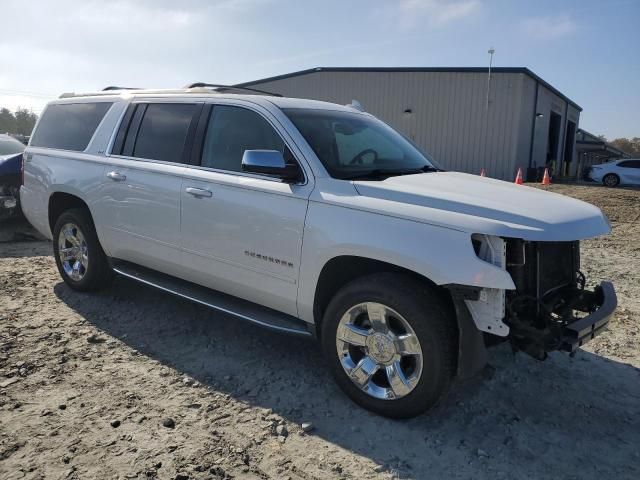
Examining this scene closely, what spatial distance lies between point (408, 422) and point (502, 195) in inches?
58.5

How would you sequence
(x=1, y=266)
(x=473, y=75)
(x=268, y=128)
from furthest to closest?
1. (x=473, y=75)
2. (x=1, y=266)
3. (x=268, y=128)

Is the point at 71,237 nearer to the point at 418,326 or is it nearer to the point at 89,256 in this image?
the point at 89,256

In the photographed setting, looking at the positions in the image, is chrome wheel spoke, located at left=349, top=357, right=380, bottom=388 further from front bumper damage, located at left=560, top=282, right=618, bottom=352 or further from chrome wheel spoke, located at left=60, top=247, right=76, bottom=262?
chrome wheel spoke, located at left=60, top=247, right=76, bottom=262

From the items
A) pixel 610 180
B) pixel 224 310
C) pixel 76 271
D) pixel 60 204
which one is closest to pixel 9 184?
pixel 60 204

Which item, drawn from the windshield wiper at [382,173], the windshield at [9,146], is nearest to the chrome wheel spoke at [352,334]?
the windshield wiper at [382,173]

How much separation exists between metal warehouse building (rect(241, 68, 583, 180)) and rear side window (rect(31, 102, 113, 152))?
21098mm

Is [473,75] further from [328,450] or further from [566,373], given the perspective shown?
[328,450]

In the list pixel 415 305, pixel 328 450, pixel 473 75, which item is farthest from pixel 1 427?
pixel 473 75

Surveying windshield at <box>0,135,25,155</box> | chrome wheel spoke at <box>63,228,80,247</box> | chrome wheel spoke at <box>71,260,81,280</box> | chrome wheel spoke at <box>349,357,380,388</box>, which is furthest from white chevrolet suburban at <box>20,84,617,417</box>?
windshield at <box>0,135,25,155</box>

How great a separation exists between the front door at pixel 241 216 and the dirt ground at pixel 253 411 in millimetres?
616

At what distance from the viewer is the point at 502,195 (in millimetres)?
3219

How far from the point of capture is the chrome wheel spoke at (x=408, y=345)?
2988 millimetres

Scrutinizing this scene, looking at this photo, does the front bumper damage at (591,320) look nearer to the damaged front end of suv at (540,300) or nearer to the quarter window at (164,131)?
the damaged front end of suv at (540,300)

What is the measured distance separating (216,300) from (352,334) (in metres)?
1.24
